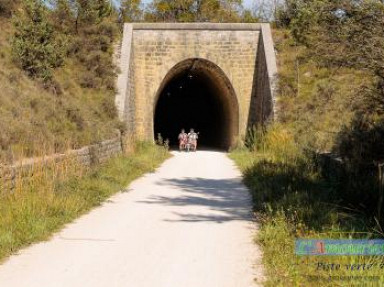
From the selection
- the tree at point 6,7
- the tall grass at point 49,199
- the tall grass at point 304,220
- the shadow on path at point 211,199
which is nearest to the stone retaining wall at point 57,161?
the tall grass at point 49,199

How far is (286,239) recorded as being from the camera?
5547 mm

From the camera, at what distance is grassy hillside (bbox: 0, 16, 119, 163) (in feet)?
30.4

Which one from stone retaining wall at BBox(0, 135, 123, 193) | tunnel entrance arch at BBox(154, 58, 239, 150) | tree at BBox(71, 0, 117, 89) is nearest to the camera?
stone retaining wall at BBox(0, 135, 123, 193)

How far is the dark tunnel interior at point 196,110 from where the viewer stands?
24.7 m

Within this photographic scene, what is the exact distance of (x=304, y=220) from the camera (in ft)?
20.7

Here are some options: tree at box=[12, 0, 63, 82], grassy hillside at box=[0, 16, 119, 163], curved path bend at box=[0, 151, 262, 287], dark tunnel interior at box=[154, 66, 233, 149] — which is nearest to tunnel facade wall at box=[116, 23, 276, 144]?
dark tunnel interior at box=[154, 66, 233, 149]

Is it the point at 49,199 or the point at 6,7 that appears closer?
the point at 49,199

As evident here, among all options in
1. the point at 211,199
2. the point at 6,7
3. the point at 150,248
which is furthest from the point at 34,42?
the point at 150,248

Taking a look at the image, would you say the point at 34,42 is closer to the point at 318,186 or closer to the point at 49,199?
the point at 49,199

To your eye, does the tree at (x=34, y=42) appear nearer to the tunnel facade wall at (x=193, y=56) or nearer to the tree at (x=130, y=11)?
the tunnel facade wall at (x=193, y=56)

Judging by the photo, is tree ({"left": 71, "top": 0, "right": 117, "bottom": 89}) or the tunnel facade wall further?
the tunnel facade wall

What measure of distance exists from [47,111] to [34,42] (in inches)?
152

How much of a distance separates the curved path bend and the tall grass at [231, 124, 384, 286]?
0.25 m

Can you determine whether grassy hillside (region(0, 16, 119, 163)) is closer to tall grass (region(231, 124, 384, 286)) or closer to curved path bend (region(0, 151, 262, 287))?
curved path bend (region(0, 151, 262, 287))
